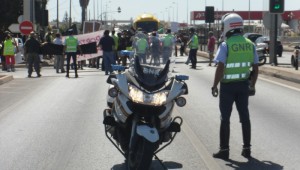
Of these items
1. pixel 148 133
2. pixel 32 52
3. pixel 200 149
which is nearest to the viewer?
pixel 148 133

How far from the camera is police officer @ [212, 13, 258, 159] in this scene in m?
8.33

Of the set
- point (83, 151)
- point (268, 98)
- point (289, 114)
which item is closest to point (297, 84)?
point (268, 98)

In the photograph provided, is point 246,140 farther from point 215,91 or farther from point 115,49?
point 115,49

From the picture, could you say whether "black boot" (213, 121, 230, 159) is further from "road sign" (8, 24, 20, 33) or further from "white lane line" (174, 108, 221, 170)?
"road sign" (8, 24, 20, 33)

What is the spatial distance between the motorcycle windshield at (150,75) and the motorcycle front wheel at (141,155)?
25.6 inches

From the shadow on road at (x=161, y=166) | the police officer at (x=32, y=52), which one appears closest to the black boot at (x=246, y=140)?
the shadow on road at (x=161, y=166)

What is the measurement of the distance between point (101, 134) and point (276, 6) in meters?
18.3

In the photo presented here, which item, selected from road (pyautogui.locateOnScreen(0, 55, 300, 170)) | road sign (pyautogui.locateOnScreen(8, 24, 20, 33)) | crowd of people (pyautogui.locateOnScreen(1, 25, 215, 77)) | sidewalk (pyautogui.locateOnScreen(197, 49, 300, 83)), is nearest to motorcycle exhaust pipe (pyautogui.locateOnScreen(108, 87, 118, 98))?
crowd of people (pyautogui.locateOnScreen(1, 25, 215, 77))

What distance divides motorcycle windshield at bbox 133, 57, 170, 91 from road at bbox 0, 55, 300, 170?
1.25 meters

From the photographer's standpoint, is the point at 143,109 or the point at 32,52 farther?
the point at 32,52

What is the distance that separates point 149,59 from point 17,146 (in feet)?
8.86

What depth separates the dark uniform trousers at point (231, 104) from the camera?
8406mm

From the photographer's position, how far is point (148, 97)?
7.08m

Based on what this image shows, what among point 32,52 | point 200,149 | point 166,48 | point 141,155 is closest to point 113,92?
point 141,155
